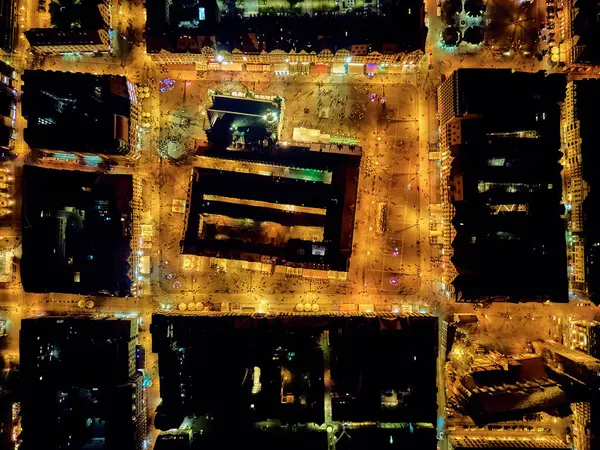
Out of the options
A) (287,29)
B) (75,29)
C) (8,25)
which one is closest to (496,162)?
(287,29)

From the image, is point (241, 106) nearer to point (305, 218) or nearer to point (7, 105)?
point (305, 218)

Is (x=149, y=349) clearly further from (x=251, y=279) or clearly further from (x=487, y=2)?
(x=487, y=2)

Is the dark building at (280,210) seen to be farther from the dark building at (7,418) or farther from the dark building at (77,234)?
the dark building at (7,418)

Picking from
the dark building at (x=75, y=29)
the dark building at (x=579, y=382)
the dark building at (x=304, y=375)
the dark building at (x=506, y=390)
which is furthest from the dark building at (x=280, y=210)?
the dark building at (x=579, y=382)

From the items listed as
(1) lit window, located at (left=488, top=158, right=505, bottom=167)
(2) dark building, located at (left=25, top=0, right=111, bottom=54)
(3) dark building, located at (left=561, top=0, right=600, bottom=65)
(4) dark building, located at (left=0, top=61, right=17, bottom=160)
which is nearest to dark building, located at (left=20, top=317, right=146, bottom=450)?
(4) dark building, located at (left=0, top=61, right=17, bottom=160)

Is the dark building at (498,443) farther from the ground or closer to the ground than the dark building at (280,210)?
closer to the ground

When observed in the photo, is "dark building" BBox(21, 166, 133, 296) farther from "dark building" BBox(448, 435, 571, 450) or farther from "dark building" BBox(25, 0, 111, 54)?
"dark building" BBox(448, 435, 571, 450)

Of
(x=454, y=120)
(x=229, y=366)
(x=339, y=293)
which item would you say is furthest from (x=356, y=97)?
(x=229, y=366)
